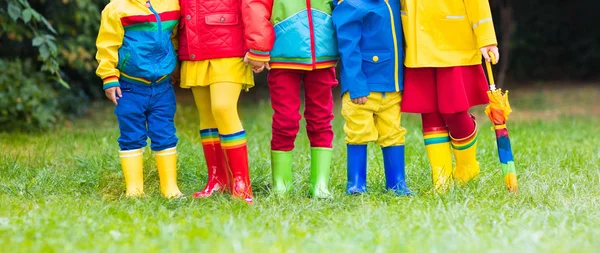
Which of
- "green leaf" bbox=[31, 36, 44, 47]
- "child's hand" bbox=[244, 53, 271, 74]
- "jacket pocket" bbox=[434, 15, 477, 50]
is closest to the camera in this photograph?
"child's hand" bbox=[244, 53, 271, 74]

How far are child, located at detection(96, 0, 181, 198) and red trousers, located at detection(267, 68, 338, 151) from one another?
598 millimetres

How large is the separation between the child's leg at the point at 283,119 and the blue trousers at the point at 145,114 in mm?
591

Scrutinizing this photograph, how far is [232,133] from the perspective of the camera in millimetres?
4148

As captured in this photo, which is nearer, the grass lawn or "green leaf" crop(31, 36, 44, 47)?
the grass lawn

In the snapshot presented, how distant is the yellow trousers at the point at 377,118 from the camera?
4145 millimetres

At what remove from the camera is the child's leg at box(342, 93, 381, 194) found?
4145mm

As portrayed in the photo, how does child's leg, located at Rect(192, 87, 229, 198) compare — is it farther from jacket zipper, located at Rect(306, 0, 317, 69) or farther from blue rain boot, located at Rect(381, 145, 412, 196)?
blue rain boot, located at Rect(381, 145, 412, 196)

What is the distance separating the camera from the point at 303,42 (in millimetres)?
4004

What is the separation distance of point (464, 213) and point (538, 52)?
33.8 feet

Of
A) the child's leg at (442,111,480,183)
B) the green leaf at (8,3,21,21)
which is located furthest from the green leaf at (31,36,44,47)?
the child's leg at (442,111,480,183)

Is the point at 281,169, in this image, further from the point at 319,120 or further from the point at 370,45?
the point at 370,45

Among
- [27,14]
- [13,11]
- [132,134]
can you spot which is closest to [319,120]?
[132,134]

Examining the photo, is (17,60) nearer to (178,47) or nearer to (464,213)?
(178,47)

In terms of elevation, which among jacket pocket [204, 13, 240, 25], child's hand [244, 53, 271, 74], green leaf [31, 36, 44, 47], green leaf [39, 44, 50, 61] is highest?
jacket pocket [204, 13, 240, 25]
